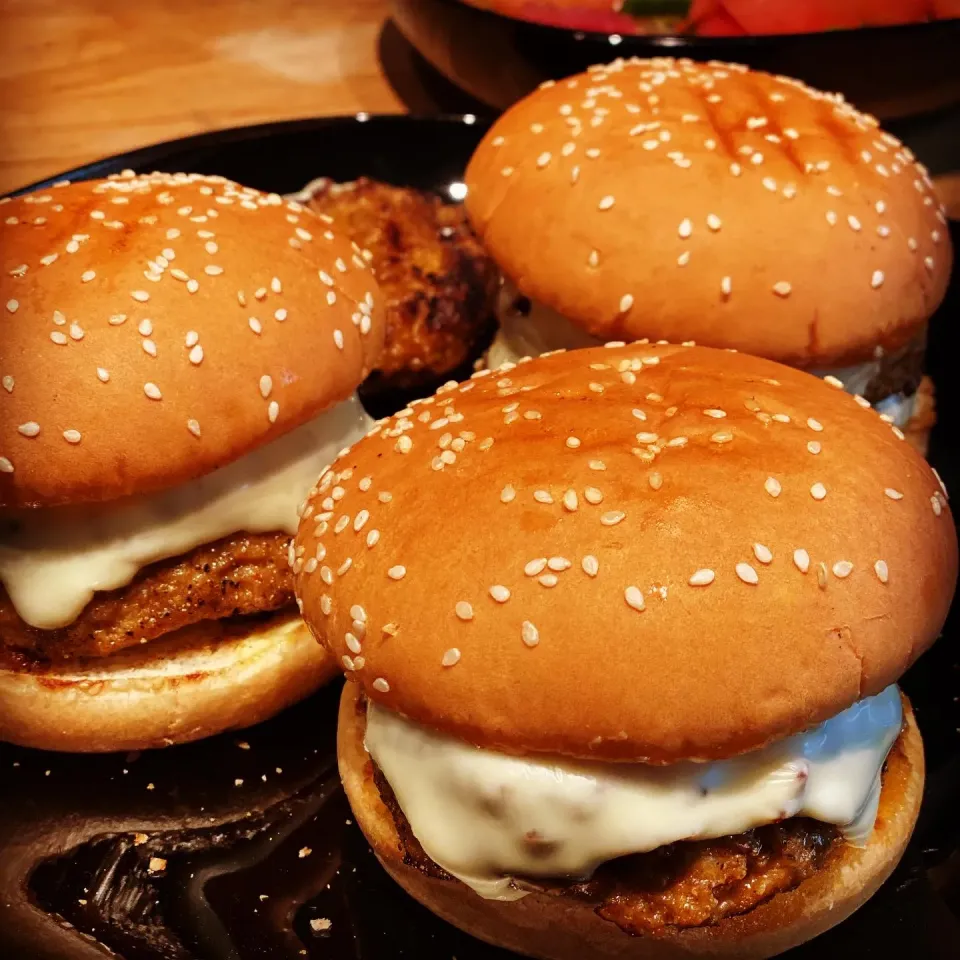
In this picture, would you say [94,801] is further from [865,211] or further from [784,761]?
[865,211]

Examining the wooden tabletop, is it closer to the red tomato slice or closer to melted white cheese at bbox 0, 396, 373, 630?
the red tomato slice

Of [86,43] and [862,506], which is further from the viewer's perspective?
[86,43]

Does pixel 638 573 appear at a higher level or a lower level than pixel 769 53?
lower

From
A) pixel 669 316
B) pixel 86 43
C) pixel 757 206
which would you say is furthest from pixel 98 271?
pixel 86 43

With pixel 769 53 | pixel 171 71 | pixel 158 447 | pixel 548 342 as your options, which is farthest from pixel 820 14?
pixel 158 447

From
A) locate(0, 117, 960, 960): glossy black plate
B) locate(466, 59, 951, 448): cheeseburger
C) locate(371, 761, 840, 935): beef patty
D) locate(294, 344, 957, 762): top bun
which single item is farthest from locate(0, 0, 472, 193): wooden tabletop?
locate(371, 761, 840, 935): beef patty

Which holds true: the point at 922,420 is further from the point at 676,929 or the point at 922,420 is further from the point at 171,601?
the point at 171,601

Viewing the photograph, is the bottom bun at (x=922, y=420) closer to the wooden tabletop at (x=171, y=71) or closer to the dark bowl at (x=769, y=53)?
the dark bowl at (x=769, y=53)
